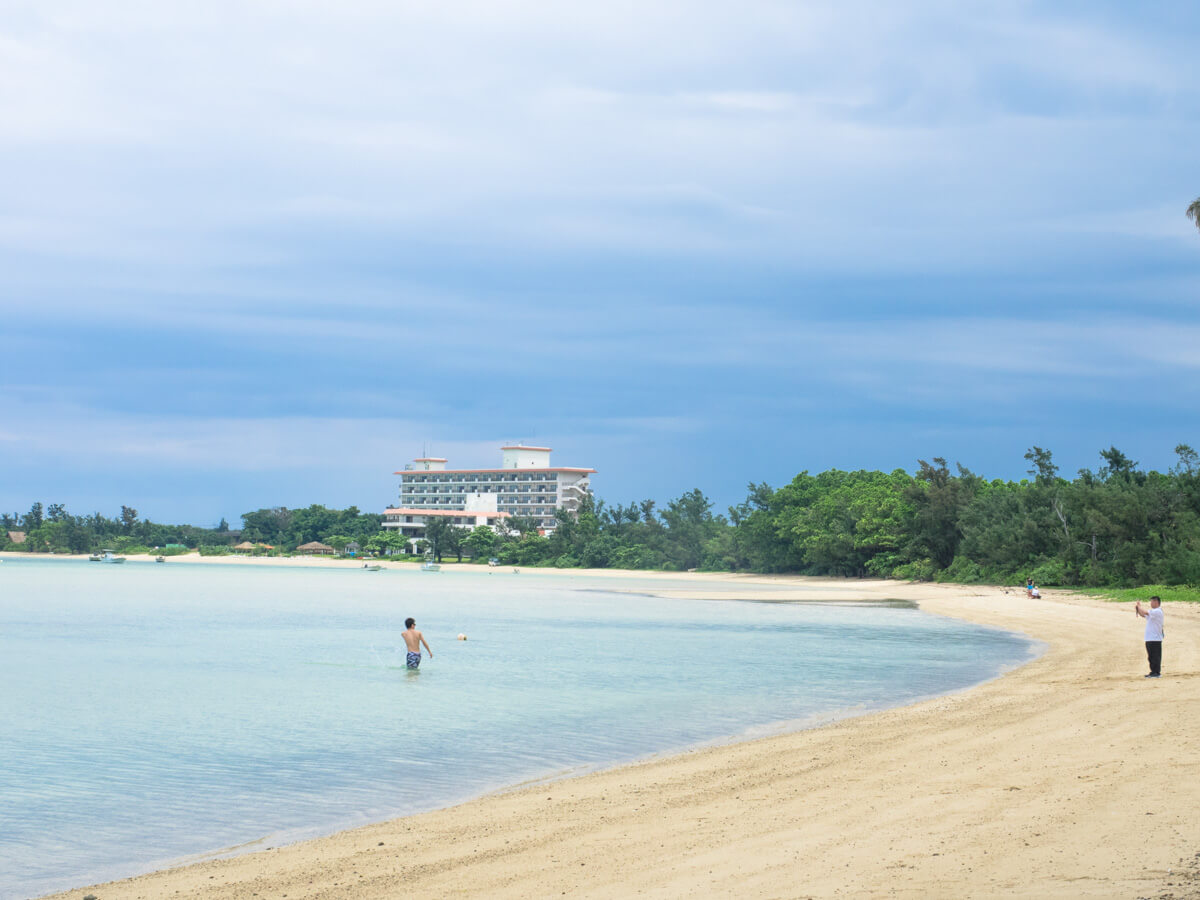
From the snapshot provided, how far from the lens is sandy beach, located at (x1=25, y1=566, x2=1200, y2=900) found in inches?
306

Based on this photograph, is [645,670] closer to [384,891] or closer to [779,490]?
[384,891]

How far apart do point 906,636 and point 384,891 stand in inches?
1317

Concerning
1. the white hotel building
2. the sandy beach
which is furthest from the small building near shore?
the sandy beach

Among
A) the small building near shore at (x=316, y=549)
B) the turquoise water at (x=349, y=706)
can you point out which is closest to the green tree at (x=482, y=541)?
the small building near shore at (x=316, y=549)

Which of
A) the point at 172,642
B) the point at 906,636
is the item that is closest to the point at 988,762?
the point at 906,636

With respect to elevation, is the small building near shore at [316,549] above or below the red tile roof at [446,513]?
below

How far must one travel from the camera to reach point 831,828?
9523 mm

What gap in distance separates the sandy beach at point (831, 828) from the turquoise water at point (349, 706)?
1671 mm

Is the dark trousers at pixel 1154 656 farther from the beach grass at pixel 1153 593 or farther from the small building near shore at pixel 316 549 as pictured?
the small building near shore at pixel 316 549

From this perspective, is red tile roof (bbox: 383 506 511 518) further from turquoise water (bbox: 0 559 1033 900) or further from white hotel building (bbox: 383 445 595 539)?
turquoise water (bbox: 0 559 1033 900)

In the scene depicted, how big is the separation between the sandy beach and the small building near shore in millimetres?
172979

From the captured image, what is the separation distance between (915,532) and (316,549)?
126113 millimetres

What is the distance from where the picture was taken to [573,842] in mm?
9750

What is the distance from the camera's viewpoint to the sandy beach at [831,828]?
25.5 ft
